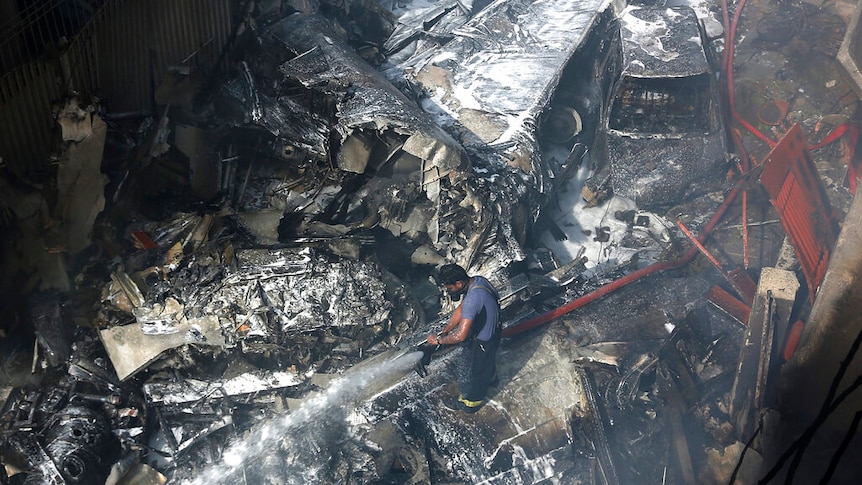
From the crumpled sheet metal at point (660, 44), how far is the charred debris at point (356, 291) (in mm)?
83

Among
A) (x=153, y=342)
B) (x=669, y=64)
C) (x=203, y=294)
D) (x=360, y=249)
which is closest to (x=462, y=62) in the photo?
(x=669, y=64)

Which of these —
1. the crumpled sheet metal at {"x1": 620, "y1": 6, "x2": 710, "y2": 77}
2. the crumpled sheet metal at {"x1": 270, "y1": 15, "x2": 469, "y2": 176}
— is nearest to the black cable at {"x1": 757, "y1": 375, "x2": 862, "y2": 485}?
the crumpled sheet metal at {"x1": 270, "y1": 15, "x2": 469, "y2": 176}

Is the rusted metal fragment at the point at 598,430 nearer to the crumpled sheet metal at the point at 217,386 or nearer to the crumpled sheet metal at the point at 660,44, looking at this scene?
the crumpled sheet metal at the point at 217,386

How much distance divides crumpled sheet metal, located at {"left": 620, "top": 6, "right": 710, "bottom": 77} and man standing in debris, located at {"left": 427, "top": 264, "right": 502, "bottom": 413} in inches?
164

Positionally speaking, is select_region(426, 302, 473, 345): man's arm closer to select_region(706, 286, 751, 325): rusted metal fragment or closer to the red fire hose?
Answer: the red fire hose

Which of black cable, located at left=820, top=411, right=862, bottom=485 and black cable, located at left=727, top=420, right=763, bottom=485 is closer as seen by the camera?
black cable, located at left=820, top=411, right=862, bottom=485

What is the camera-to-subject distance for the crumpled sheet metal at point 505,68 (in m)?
6.75

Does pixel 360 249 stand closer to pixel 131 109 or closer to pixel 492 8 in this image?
pixel 131 109

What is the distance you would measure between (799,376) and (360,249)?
12.6ft

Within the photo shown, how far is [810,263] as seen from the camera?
614cm

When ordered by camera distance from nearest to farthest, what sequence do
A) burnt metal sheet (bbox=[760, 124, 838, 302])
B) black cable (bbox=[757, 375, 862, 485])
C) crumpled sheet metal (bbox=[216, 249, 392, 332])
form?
black cable (bbox=[757, 375, 862, 485]) < crumpled sheet metal (bbox=[216, 249, 392, 332]) < burnt metal sheet (bbox=[760, 124, 838, 302])

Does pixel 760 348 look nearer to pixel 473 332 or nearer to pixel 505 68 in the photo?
pixel 473 332

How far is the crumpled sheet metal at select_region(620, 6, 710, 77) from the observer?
7.30 meters

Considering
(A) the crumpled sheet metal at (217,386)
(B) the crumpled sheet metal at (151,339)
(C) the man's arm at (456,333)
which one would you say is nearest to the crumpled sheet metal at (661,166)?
(C) the man's arm at (456,333)
